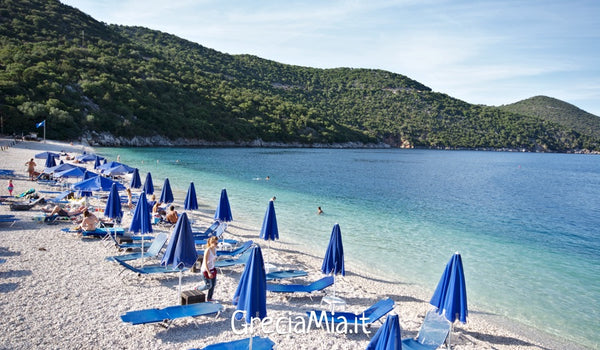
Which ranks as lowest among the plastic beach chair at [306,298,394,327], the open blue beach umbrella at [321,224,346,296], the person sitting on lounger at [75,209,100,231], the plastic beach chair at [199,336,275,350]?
the plastic beach chair at [306,298,394,327]

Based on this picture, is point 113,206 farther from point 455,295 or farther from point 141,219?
point 455,295

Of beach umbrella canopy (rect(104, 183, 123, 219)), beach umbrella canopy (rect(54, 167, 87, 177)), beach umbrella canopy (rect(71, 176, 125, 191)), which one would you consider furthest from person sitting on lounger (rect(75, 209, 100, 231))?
beach umbrella canopy (rect(54, 167, 87, 177))

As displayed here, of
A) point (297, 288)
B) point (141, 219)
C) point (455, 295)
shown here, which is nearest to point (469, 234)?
point (297, 288)

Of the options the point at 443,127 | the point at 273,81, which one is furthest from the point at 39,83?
the point at 443,127

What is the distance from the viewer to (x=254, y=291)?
516cm

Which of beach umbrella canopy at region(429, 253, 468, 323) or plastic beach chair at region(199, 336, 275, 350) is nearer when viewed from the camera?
plastic beach chair at region(199, 336, 275, 350)

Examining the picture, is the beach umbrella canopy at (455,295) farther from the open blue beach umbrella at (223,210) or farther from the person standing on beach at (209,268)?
the open blue beach umbrella at (223,210)

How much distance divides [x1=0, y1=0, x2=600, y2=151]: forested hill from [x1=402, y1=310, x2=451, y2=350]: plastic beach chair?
5958cm

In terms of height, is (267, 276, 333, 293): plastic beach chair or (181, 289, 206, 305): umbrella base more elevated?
(181, 289, 206, 305): umbrella base

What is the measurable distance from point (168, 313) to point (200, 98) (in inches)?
3675

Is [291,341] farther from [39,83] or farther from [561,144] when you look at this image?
[561,144]

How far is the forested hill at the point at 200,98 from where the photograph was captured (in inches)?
2435

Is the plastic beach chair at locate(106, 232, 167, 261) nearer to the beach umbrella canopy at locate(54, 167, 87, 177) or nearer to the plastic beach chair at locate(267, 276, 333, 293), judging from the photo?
the plastic beach chair at locate(267, 276, 333, 293)

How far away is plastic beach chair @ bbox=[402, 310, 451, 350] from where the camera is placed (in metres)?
6.16
